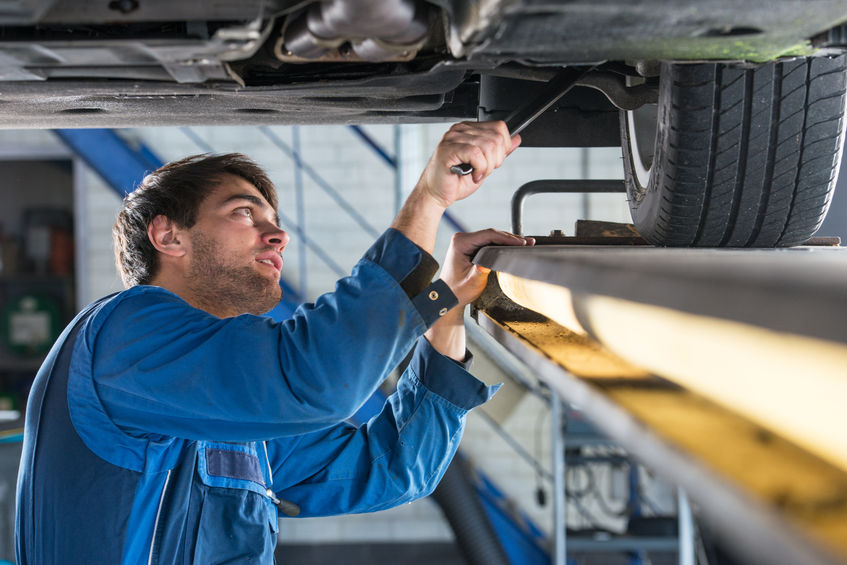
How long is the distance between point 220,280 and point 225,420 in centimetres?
40

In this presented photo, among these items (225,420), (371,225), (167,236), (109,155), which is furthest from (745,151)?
(371,225)

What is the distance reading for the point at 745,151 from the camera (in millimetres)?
1253

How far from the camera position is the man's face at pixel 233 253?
1.51 metres

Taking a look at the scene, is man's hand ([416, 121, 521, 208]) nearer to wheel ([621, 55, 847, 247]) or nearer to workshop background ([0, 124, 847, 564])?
wheel ([621, 55, 847, 247])

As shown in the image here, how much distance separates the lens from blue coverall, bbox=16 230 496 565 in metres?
1.11

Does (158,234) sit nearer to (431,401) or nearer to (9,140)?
(431,401)

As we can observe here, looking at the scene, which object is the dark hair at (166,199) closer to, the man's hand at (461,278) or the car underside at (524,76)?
the car underside at (524,76)

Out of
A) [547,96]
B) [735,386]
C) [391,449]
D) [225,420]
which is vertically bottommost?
[391,449]

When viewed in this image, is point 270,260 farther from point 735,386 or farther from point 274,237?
point 735,386

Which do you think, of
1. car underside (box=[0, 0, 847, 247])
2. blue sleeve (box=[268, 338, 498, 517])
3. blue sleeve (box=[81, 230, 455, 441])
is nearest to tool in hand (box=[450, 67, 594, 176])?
car underside (box=[0, 0, 847, 247])

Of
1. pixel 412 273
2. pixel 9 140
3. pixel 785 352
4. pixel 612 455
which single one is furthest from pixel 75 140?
pixel 785 352

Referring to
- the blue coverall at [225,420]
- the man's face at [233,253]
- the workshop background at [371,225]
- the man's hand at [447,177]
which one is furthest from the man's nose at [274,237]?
the workshop background at [371,225]

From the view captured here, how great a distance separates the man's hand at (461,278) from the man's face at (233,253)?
1.10ft

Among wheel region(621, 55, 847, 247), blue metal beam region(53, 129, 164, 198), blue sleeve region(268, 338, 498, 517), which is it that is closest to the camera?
wheel region(621, 55, 847, 247)
